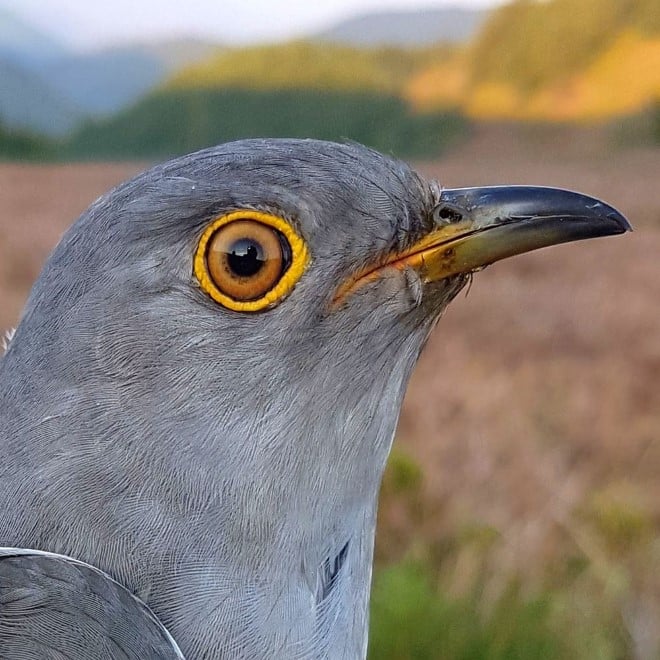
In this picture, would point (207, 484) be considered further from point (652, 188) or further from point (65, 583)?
point (652, 188)

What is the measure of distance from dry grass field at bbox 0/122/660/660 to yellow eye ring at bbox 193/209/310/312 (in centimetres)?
287

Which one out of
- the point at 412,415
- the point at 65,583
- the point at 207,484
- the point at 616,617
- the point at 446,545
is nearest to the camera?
the point at 65,583

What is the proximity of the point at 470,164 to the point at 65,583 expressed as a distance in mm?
10257

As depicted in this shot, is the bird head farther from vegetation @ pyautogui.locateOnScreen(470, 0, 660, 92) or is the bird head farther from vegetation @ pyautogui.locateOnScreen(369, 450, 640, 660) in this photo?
vegetation @ pyautogui.locateOnScreen(470, 0, 660, 92)

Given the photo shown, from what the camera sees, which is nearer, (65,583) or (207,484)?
(65,583)

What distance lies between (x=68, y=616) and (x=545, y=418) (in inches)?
205

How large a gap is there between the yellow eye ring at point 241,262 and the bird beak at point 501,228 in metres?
0.31

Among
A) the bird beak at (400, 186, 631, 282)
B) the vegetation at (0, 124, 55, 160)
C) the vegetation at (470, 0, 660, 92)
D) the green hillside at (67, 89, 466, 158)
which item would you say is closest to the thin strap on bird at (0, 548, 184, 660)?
the bird beak at (400, 186, 631, 282)

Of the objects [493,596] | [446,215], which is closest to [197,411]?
[446,215]

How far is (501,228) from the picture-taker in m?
1.90

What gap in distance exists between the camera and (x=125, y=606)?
1.59 m

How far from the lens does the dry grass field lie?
455cm

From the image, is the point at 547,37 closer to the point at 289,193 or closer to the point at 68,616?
the point at 289,193

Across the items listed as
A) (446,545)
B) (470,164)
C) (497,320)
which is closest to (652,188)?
(470,164)
